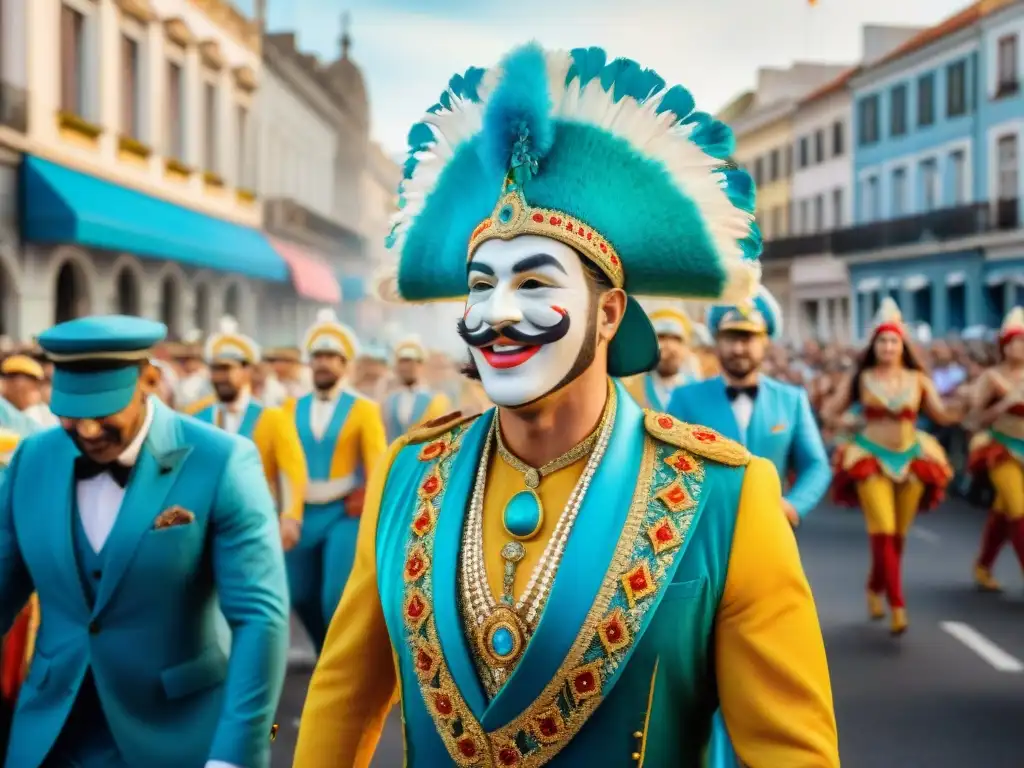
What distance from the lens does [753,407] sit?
7.42 metres

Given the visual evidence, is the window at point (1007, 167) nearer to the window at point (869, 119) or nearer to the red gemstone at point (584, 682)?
the window at point (869, 119)

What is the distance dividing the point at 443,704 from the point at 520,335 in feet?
2.26

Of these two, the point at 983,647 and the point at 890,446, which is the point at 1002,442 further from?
the point at 983,647

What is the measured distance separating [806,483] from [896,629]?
8.66 ft

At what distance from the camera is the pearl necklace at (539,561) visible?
2.67 m

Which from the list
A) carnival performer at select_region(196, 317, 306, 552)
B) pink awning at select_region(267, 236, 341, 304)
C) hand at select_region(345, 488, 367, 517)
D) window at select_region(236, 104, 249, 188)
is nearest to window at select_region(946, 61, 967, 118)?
pink awning at select_region(267, 236, 341, 304)

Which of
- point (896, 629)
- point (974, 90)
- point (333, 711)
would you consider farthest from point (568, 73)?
point (974, 90)

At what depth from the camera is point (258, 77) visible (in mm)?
34000

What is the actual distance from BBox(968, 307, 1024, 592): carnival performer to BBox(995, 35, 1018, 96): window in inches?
1250

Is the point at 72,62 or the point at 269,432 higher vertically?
the point at 72,62

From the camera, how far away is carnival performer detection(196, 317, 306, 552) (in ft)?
26.8

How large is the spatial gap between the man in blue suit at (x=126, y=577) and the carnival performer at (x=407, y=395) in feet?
25.6

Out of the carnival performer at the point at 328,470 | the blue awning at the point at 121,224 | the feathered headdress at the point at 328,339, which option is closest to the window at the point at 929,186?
the blue awning at the point at 121,224

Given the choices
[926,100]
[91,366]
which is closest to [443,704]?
[91,366]
